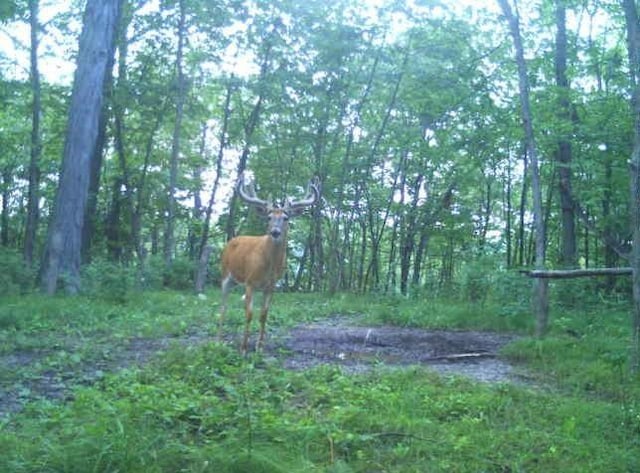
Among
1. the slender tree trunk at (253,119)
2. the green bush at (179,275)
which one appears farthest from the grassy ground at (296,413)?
the slender tree trunk at (253,119)

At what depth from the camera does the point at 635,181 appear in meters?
6.49

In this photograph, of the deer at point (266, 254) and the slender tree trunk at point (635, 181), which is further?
the deer at point (266, 254)

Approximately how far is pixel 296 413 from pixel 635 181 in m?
4.16

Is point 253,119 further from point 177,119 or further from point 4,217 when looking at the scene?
point 4,217

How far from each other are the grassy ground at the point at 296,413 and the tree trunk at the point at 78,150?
410 centimetres

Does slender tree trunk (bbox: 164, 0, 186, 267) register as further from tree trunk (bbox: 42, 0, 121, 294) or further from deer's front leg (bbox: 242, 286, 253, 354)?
deer's front leg (bbox: 242, 286, 253, 354)

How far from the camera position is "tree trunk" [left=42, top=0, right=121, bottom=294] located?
12.2 metres

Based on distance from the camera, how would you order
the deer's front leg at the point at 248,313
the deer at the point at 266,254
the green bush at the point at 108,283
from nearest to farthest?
the deer's front leg at the point at 248,313
the deer at the point at 266,254
the green bush at the point at 108,283

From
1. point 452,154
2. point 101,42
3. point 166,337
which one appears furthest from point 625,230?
point 101,42

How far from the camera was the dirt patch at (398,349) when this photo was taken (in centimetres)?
699

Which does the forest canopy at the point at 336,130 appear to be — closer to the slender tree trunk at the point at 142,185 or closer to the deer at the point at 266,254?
the slender tree trunk at the point at 142,185

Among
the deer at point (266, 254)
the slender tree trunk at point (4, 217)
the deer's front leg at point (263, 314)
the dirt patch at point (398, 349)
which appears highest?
the slender tree trunk at point (4, 217)

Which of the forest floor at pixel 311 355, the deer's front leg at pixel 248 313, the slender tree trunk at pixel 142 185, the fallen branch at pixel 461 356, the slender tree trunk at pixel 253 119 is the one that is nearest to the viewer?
the forest floor at pixel 311 355

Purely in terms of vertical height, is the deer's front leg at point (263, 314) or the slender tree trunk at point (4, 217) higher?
the slender tree trunk at point (4, 217)
